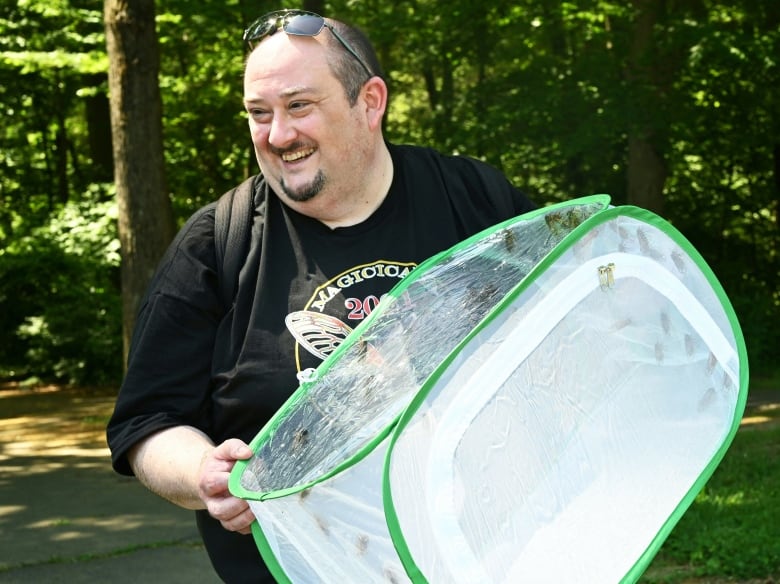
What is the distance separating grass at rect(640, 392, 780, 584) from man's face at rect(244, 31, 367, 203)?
3.49 metres

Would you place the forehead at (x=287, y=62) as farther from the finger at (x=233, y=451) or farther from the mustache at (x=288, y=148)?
the finger at (x=233, y=451)

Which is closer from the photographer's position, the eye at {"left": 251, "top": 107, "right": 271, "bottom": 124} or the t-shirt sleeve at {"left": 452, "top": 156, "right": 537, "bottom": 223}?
the eye at {"left": 251, "top": 107, "right": 271, "bottom": 124}

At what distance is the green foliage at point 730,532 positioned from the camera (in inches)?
201

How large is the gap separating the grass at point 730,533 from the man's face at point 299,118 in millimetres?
3490

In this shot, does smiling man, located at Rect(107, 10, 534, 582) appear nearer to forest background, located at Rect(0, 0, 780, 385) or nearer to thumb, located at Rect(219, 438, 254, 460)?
thumb, located at Rect(219, 438, 254, 460)

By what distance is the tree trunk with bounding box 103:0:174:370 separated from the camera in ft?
27.1

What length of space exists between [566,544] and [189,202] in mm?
15917

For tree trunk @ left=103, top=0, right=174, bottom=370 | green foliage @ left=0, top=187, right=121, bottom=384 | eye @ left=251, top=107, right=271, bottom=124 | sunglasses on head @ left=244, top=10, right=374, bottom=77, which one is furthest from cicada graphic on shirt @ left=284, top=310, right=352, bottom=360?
green foliage @ left=0, top=187, right=121, bottom=384

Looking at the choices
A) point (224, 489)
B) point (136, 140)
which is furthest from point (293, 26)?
point (136, 140)

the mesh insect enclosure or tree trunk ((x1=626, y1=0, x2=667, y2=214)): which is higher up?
the mesh insect enclosure

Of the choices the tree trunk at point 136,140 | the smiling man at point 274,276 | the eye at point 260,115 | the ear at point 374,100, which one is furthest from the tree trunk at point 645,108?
the eye at point 260,115

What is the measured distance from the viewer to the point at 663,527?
1872 mm

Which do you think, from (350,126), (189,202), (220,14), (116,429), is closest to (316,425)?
(116,429)

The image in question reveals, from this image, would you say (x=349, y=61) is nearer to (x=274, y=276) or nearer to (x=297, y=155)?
(x=297, y=155)
